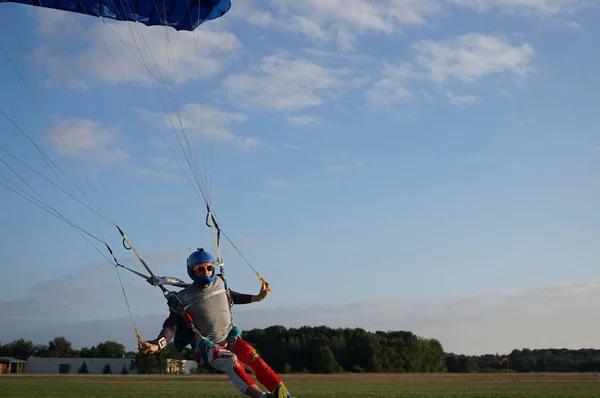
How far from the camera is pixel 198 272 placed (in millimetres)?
8500

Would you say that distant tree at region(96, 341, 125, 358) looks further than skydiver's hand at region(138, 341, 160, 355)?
Yes

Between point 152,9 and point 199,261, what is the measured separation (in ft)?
16.1

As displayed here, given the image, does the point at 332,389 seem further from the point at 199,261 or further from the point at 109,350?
the point at 109,350

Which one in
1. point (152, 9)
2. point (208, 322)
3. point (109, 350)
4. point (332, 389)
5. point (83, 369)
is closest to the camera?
point (208, 322)

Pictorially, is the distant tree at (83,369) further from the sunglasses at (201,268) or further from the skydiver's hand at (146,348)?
the skydiver's hand at (146,348)

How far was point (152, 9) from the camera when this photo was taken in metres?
11.4

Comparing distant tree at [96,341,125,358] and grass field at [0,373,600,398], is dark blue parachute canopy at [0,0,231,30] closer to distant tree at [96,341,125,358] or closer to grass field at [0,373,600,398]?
grass field at [0,373,600,398]

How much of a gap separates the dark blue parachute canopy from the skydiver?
4.61 m

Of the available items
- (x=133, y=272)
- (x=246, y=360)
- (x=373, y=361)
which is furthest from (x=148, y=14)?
(x=373, y=361)

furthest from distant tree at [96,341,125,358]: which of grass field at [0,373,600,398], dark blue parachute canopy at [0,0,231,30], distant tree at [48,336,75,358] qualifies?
dark blue parachute canopy at [0,0,231,30]

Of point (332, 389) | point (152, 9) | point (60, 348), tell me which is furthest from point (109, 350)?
point (152, 9)

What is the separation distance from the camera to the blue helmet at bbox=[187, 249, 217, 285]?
8.52m

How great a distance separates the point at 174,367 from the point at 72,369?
22.4 meters

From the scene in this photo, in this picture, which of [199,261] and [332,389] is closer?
[199,261]
